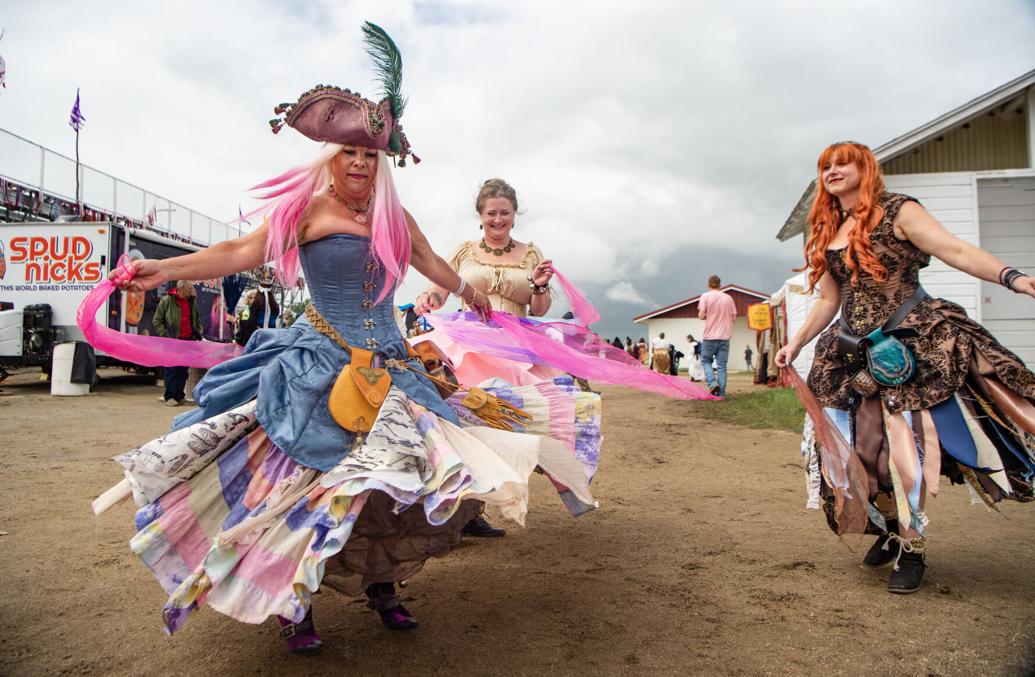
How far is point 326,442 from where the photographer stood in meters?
2.52

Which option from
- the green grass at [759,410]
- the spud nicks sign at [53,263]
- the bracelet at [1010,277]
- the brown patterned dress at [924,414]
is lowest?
the green grass at [759,410]

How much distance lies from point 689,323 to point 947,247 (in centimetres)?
3732

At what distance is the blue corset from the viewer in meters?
2.53

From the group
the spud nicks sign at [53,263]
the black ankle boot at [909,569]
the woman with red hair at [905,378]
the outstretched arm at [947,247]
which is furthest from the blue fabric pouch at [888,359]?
the spud nicks sign at [53,263]

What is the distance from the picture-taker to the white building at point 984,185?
10.2m

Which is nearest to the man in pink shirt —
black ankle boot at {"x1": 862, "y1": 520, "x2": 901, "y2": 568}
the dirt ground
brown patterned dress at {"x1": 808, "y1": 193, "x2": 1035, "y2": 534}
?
the dirt ground

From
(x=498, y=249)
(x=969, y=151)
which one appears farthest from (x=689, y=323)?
(x=498, y=249)

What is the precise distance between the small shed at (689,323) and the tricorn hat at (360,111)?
3583 cm

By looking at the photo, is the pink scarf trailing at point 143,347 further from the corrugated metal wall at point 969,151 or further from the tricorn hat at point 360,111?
the corrugated metal wall at point 969,151

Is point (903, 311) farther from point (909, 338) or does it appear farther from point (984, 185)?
point (984, 185)

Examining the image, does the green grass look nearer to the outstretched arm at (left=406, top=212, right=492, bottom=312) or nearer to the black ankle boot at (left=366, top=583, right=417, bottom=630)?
the outstretched arm at (left=406, top=212, right=492, bottom=312)

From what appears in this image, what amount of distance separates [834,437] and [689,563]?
3.06 feet

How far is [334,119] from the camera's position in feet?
9.38

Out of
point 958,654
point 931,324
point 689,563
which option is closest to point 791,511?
point 689,563
